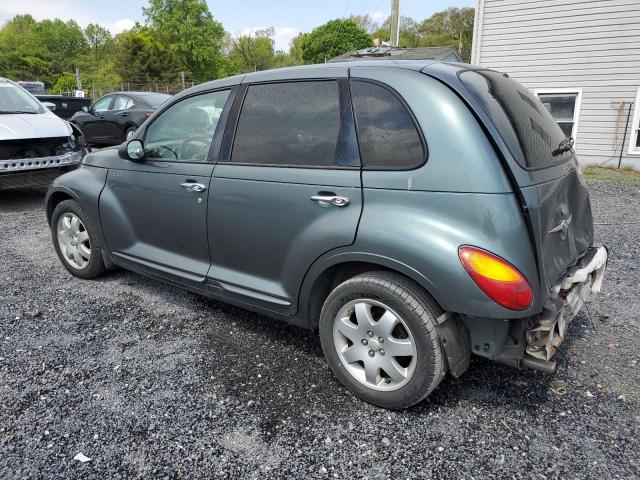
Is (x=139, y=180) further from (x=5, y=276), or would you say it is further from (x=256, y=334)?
(x=5, y=276)

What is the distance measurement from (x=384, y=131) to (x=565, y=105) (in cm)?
1086

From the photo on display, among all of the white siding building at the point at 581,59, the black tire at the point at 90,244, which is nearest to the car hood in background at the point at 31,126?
the black tire at the point at 90,244

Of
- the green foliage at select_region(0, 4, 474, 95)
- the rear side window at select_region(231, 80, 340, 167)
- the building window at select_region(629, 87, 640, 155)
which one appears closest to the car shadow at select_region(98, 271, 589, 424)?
the rear side window at select_region(231, 80, 340, 167)

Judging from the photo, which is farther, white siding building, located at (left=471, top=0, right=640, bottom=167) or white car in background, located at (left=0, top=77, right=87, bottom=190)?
white siding building, located at (left=471, top=0, right=640, bottom=167)

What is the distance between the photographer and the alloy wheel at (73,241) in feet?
13.9

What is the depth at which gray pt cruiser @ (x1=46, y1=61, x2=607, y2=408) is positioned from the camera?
7.22 ft

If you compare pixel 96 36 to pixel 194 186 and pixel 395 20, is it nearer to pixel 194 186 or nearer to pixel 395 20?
pixel 395 20

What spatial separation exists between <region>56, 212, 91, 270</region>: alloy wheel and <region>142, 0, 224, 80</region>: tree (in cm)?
6560

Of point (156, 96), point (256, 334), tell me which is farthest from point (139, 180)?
point (156, 96)

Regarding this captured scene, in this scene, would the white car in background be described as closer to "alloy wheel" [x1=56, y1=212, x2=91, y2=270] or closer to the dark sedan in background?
"alloy wheel" [x1=56, y1=212, x2=91, y2=270]

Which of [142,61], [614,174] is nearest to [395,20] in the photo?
[614,174]

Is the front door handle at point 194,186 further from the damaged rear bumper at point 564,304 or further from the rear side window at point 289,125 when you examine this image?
the damaged rear bumper at point 564,304

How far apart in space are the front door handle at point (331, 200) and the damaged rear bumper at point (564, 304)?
43.7 inches

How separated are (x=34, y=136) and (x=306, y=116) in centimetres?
569
